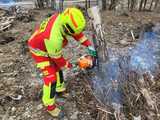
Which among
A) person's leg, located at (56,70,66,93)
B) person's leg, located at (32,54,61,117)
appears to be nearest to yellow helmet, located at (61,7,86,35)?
person's leg, located at (32,54,61,117)

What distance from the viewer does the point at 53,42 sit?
16.3 feet

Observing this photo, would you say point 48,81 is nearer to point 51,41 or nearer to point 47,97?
point 47,97

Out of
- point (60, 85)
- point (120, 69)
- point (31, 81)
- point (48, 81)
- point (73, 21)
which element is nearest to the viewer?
point (73, 21)

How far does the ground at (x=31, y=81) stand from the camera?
18.2 ft

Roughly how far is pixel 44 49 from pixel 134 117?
1.65m

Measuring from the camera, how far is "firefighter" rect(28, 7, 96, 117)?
495 cm

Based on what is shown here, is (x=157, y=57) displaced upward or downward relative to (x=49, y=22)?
downward

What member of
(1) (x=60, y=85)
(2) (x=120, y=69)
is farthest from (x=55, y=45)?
(2) (x=120, y=69)

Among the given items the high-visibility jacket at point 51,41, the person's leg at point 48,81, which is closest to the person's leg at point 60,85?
the person's leg at point 48,81

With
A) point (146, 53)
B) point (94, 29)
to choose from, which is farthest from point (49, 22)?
point (146, 53)

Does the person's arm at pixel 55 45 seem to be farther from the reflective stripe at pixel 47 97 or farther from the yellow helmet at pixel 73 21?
the reflective stripe at pixel 47 97

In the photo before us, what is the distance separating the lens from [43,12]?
11.0 meters

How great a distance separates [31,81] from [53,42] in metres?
1.76

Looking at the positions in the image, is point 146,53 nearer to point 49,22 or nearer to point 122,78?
point 122,78
